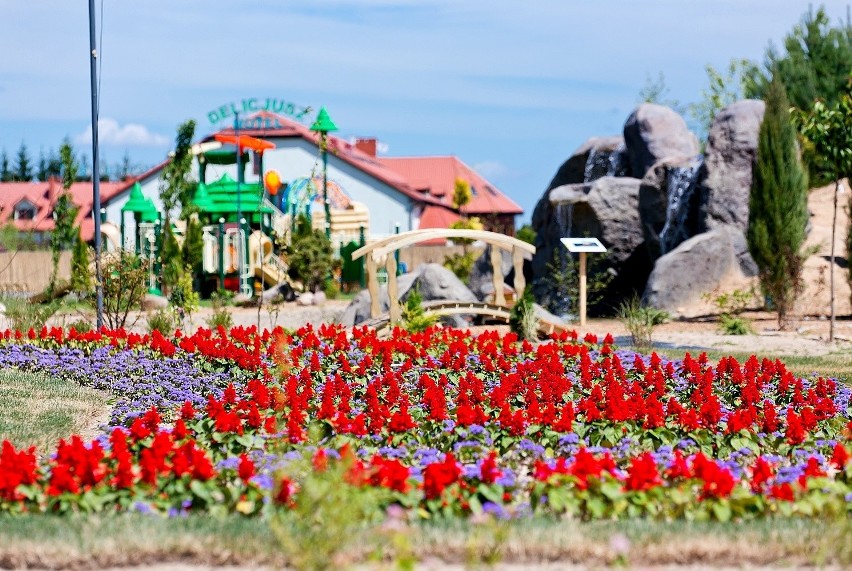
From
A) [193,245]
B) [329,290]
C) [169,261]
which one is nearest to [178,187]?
[169,261]

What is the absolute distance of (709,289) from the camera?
2209 cm

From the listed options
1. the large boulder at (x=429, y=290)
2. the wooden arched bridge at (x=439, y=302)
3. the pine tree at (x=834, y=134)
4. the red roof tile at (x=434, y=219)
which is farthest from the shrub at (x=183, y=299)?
the red roof tile at (x=434, y=219)

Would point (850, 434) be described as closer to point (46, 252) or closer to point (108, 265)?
point (108, 265)

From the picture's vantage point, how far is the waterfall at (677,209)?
80.6ft

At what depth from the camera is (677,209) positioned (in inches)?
969

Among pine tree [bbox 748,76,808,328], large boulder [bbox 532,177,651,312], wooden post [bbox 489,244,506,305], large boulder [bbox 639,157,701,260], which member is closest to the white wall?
large boulder [bbox 532,177,651,312]

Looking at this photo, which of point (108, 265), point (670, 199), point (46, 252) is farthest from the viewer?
point (46, 252)

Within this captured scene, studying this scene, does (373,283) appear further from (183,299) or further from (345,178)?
(345,178)

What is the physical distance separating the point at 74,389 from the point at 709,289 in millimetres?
14311

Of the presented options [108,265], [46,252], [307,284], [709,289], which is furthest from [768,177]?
[46,252]

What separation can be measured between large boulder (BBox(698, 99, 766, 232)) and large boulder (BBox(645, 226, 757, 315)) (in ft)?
4.28

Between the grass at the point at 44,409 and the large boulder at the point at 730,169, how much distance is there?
15.9 m

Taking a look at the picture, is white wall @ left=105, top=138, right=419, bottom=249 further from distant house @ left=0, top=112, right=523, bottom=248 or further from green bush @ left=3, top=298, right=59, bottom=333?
green bush @ left=3, top=298, right=59, bottom=333

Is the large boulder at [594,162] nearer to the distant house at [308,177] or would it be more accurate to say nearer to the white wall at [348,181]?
the distant house at [308,177]
